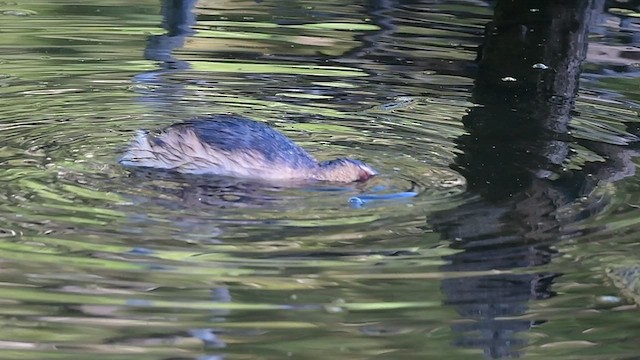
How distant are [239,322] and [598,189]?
2545mm

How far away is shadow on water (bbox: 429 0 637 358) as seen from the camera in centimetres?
454

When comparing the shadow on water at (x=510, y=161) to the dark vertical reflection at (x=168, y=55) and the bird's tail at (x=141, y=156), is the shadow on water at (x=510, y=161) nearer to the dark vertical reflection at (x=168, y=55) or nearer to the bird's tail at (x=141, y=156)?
the dark vertical reflection at (x=168, y=55)

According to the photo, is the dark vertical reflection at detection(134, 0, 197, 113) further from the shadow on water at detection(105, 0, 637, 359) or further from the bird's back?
the bird's back

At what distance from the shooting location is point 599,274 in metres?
4.84

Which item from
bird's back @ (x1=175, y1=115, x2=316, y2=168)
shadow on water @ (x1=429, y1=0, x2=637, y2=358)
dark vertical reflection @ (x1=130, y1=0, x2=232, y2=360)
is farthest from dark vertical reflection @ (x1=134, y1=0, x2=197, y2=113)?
shadow on water @ (x1=429, y1=0, x2=637, y2=358)

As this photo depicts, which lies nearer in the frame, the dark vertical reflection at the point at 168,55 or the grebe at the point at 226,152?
the grebe at the point at 226,152

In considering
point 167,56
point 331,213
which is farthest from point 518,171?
point 167,56

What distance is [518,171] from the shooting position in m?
6.43

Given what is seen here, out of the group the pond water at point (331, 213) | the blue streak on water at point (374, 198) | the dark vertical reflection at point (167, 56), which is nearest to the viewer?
the pond water at point (331, 213)

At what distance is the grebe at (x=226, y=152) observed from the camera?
6.25m

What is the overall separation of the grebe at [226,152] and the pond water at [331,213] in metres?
0.16

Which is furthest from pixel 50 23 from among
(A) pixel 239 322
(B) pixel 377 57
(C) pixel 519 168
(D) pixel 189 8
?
(A) pixel 239 322

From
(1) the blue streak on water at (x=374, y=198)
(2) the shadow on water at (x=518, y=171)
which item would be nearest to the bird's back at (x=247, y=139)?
(1) the blue streak on water at (x=374, y=198)

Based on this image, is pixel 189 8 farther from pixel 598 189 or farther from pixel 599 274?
pixel 599 274
